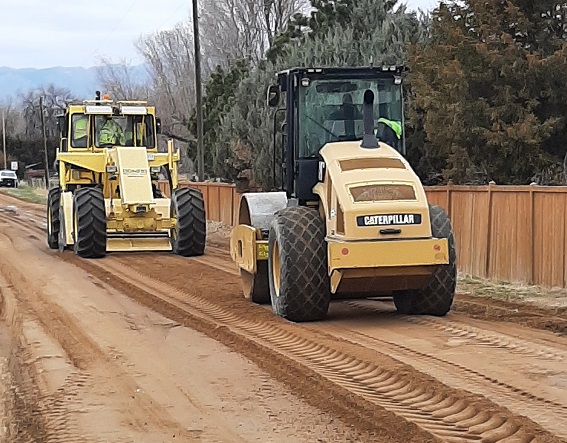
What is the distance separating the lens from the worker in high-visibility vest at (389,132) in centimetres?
1191

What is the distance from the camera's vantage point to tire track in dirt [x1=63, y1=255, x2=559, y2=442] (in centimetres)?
641

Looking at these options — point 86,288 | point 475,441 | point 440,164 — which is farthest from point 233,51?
point 475,441

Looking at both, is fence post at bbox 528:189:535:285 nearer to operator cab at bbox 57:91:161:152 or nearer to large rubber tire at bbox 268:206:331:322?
large rubber tire at bbox 268:206:331:322

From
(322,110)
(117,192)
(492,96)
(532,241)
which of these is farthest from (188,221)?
(322,110)

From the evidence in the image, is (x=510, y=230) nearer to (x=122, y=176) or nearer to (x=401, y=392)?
(x=122, y=176)

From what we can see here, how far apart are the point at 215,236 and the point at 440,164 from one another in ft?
21.3

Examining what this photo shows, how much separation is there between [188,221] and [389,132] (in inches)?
334

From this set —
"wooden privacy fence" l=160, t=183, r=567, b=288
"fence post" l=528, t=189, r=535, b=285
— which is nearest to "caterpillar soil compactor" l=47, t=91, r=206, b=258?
"wooden privacy fence" l=160, t=183, r=567, b=288

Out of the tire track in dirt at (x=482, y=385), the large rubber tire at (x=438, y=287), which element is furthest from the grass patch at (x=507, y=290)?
the tire track in dirt at (x=482, y=385)

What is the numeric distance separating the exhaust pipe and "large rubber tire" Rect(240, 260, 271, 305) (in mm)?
2164

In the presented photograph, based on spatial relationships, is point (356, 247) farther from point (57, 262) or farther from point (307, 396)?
point (57, 262)

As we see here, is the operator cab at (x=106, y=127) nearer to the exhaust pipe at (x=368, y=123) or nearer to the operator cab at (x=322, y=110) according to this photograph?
the operator cab at (x=322, y=110)

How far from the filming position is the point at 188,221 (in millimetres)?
19781

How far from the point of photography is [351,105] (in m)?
11.8
